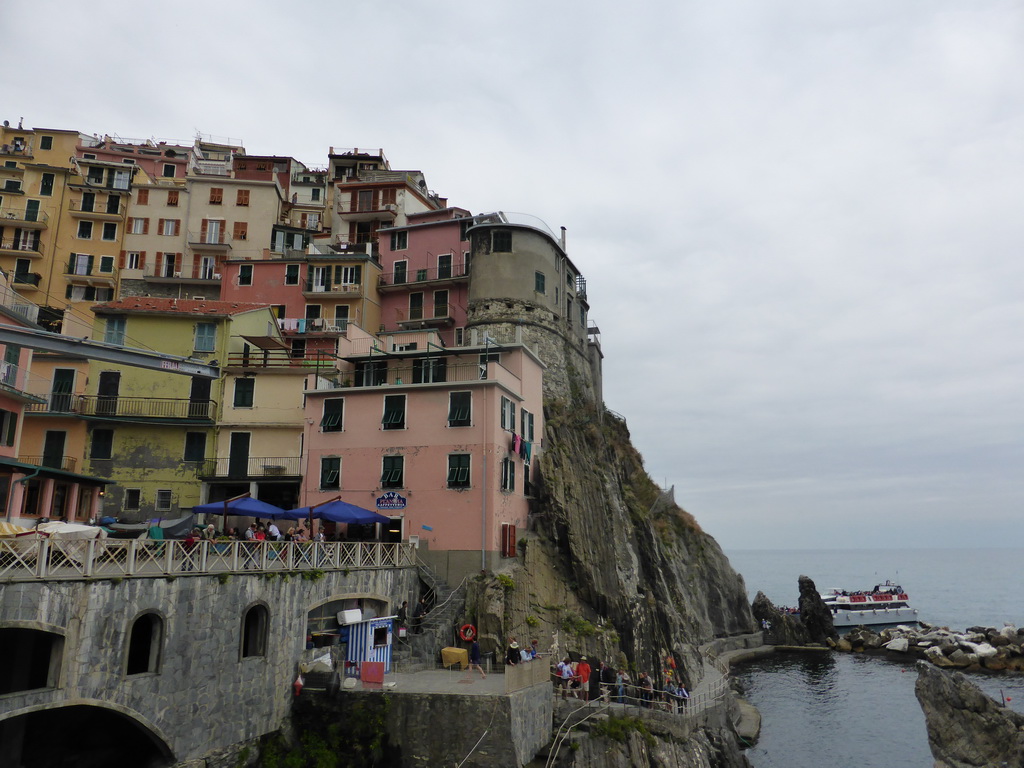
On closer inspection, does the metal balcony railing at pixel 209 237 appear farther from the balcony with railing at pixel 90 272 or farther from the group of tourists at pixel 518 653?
the group of tourists at pixel 518 653

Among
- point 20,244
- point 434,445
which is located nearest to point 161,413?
point 434,445

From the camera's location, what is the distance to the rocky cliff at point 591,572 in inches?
1287

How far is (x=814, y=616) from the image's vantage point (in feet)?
252

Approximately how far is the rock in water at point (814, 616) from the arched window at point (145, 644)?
6996 centimetres

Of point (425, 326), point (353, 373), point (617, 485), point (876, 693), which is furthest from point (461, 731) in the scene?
point (876, 693)

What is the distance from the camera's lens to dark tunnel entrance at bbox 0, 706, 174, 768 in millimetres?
19092

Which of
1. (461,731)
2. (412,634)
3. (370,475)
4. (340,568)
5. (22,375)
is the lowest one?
(461,731)

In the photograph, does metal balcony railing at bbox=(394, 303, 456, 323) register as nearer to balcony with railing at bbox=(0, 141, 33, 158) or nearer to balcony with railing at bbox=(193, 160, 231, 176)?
balcony with railing at bbox=(193, 160, 231, 176)

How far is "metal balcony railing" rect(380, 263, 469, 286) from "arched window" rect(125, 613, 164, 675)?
3581cm

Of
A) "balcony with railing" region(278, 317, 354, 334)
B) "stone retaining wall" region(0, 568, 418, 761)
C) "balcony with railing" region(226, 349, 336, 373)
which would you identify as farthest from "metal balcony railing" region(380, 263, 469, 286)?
"stone retaining wall" region(0, 568, 418, 761)

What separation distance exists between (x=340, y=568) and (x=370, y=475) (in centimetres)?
960

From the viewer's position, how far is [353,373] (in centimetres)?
4025

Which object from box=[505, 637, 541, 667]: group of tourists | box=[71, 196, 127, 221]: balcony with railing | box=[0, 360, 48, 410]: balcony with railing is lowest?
box=[505, 637, 541, 667]: group of tourists

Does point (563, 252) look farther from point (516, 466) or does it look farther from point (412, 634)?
point (412, 634)
